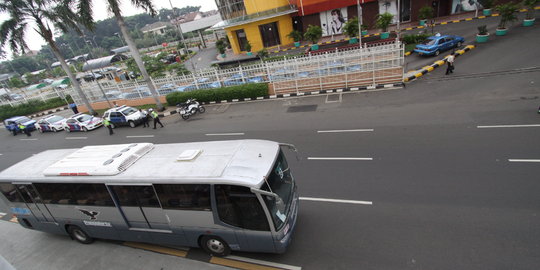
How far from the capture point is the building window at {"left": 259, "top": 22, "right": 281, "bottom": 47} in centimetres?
3375

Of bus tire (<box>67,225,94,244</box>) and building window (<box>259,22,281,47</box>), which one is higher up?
building window (<box>259,22,281,47</box>)

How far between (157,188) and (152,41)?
95.2 meters

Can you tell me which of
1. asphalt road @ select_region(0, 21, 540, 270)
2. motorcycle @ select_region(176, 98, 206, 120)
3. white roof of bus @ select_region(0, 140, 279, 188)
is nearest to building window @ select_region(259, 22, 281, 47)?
motorcycle @ select_region(176, 98, 206, 120)

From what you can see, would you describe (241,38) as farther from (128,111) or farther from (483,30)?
(483,30)

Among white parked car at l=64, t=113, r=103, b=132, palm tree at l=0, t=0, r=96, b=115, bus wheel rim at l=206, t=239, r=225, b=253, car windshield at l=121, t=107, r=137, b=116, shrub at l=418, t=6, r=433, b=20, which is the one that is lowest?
bus wheel rim at l=206, t=239, r=225, b=253

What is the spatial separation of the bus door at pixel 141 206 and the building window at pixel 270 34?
104 feet

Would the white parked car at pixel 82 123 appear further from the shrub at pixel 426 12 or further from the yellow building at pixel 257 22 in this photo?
the shrub at pixel 426 12

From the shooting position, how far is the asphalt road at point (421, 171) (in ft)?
17.9

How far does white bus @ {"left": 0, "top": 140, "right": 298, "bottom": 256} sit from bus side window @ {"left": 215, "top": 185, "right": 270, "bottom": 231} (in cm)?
2

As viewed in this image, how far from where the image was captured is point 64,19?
19.3 m

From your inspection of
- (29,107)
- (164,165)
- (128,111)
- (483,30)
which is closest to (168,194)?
(164,165)

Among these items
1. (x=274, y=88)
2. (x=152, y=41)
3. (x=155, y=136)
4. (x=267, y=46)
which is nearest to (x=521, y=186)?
(x=274, y=88)

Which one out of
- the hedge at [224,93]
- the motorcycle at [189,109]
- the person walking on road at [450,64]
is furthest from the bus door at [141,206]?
the person walking on road at [450,64]

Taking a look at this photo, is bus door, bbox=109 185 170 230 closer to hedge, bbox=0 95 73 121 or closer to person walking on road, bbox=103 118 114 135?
person walking on road, bbox=103 118 114 135
